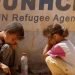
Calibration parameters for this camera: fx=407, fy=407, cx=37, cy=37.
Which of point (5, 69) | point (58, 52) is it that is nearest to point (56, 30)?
point (58, 52)

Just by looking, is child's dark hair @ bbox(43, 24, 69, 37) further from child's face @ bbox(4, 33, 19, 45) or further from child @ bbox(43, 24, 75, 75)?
child's face @ bbox(4, 33, 19, 45)

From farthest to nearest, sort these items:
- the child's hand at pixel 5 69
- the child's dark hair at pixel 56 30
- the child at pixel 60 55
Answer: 1. the child's dark hair at pixel 56 30
2. the child at pixel 60 55
3. the child's hand at pixel 5 69

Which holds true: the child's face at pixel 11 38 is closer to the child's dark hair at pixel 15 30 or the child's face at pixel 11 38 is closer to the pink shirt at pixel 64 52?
the child's dark hair at pixel 15 30

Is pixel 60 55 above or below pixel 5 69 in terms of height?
above

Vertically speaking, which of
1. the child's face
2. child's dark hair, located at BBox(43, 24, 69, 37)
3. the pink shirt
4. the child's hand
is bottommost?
the child's hand

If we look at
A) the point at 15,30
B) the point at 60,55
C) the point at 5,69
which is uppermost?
the point at 15,30

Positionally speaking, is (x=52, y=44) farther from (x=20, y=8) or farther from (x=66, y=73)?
(x=20, y=8)

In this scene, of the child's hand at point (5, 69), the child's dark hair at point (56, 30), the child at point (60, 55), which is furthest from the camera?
the child's dark hair at point (56, 30)

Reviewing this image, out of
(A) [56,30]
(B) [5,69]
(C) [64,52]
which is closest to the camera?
(B) [5,69]

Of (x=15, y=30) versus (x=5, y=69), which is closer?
(x=5, y=69)

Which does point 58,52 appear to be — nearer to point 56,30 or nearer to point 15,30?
point 56,30

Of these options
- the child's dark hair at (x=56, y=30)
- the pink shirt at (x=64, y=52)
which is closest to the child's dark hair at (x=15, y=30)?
the child's dark hair at (x=56, y=30)

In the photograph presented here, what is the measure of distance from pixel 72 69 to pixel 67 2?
1316 mm

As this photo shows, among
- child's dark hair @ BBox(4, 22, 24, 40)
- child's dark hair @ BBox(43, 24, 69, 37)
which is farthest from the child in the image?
child's dark hair @ BBox(4, 22, 24, 40)
